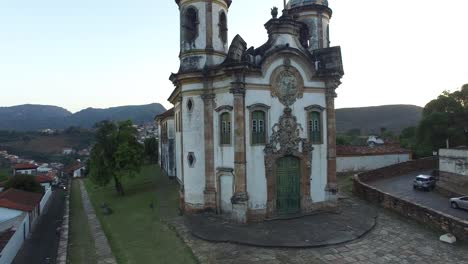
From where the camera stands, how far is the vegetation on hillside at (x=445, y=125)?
45.4 metres

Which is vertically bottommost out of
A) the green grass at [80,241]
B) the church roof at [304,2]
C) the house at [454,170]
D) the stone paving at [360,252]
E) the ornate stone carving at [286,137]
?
the green grass at [80,241]

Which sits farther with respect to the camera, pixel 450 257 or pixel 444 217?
pixel 444 217

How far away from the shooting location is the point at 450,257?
44.5 feet

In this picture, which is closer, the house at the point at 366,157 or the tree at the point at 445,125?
the house at the point at 366,157

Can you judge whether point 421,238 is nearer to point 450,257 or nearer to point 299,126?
point 450,257

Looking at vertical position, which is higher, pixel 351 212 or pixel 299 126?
pixel 299 126

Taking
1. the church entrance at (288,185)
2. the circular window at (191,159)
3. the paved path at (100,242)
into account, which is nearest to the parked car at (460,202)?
the church entrance at (288,185)

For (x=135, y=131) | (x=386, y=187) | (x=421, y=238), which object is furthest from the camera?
(x=135, y=131)

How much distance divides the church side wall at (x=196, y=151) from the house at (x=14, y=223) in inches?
361

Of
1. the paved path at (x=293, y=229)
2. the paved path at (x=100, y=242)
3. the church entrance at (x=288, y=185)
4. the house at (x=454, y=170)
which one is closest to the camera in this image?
the paved path at (x=100, y=242)

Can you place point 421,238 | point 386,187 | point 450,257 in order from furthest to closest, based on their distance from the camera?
point 386,187 < point 421,238 < point 450,257

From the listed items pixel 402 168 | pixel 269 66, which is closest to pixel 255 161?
pixel 269 66

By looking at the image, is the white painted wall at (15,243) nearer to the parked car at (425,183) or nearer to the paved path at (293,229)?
the paved path at (293,229)

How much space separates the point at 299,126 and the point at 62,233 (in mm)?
14371
